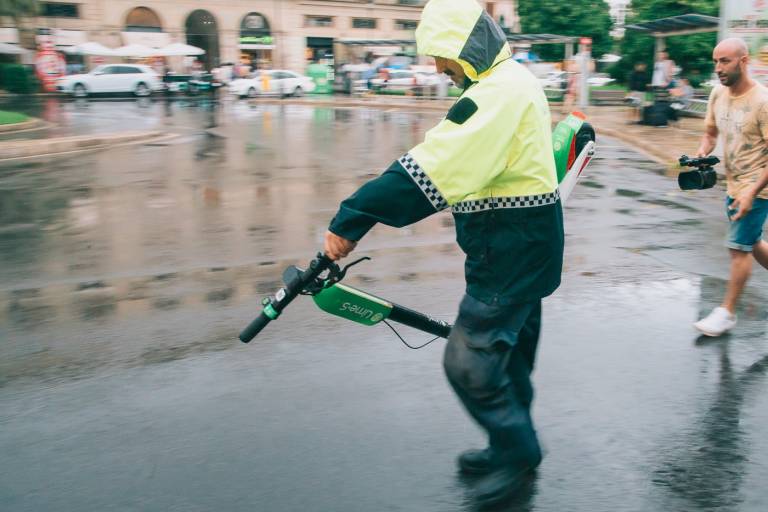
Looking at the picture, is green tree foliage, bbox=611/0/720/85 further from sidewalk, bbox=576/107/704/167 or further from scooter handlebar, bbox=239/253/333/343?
scooter handlebar, bbox=239/253/333/343

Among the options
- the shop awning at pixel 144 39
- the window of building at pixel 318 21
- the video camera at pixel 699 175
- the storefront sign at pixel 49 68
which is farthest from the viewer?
the window of building at pixel 318 21

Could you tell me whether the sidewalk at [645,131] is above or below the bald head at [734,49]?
below

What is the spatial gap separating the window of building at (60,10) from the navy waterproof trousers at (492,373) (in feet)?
157

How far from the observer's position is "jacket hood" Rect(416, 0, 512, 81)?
281cm

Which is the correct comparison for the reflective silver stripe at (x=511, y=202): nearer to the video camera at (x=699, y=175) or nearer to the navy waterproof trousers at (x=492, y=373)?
the navy waterproof trousers at (x=492, y=373)

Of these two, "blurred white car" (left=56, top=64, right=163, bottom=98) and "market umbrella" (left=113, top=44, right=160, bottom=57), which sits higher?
"market umbrella" (left=113, top=44, right=160, bottom=57)

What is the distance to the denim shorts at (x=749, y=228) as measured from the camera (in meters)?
4.78

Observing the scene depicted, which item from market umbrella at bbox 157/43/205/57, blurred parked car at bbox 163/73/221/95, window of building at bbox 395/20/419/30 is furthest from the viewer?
window of building at bbox 395/20/419/30

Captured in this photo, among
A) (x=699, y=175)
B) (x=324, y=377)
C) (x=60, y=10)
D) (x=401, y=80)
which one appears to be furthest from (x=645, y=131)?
(x=60, y=10)

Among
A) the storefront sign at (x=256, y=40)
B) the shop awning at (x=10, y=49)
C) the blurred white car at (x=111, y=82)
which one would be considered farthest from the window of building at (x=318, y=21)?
the shop awning at (x=10, y=49)

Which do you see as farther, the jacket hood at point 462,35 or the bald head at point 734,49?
the bald head at point 734,49

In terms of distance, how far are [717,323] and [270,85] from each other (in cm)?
3449

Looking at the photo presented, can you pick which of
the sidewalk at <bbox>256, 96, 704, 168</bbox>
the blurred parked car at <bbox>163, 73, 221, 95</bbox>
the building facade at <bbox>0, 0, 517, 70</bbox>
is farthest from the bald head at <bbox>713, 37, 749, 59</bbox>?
the building facade at <bbox>0, 0, 517, 70</bbox>

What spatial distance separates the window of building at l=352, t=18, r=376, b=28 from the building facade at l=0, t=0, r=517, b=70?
0.07m
